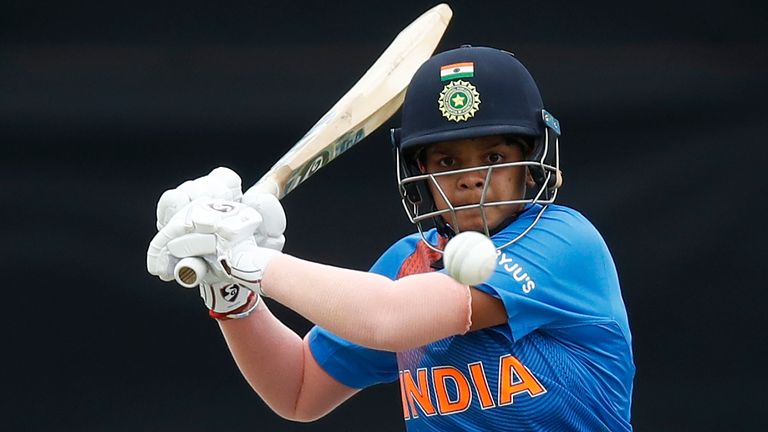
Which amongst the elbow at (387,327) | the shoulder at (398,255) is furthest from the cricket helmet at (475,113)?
the elbow at (387,327)

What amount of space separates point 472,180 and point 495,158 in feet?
0.24

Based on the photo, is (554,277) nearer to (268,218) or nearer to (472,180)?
(472,180)

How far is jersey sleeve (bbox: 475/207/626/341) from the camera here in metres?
2.40

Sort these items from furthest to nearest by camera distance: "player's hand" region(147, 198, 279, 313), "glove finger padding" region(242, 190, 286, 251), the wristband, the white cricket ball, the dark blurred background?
the dark blurred background → the wristband → "glove finger padding" region(242, 190, 286, 251) → "player's hand" region(147, 198, 279, 313) → the white cricket ball

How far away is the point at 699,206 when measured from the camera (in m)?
3.56

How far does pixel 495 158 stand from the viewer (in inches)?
101

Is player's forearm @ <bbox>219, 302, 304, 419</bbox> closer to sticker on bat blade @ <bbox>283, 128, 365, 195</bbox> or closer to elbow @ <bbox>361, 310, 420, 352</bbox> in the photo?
sticker on bat blade @ <bbox>283, 128, 365, 195</bbox>

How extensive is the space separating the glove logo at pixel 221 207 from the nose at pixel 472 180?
1.32ft

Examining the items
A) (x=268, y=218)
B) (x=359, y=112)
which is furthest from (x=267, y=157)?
(x=268, y=218)

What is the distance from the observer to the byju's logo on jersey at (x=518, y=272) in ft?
7.87

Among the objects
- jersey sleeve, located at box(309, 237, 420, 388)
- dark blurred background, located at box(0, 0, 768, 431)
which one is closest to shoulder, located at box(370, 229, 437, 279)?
jersey sleeve, located at box(309, 237, 420, 388)

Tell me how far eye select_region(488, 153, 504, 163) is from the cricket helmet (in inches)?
1.6

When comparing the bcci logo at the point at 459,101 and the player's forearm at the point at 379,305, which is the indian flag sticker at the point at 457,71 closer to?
the bcci logo at the point at 459,101

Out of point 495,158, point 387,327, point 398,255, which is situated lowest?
point 387,327
